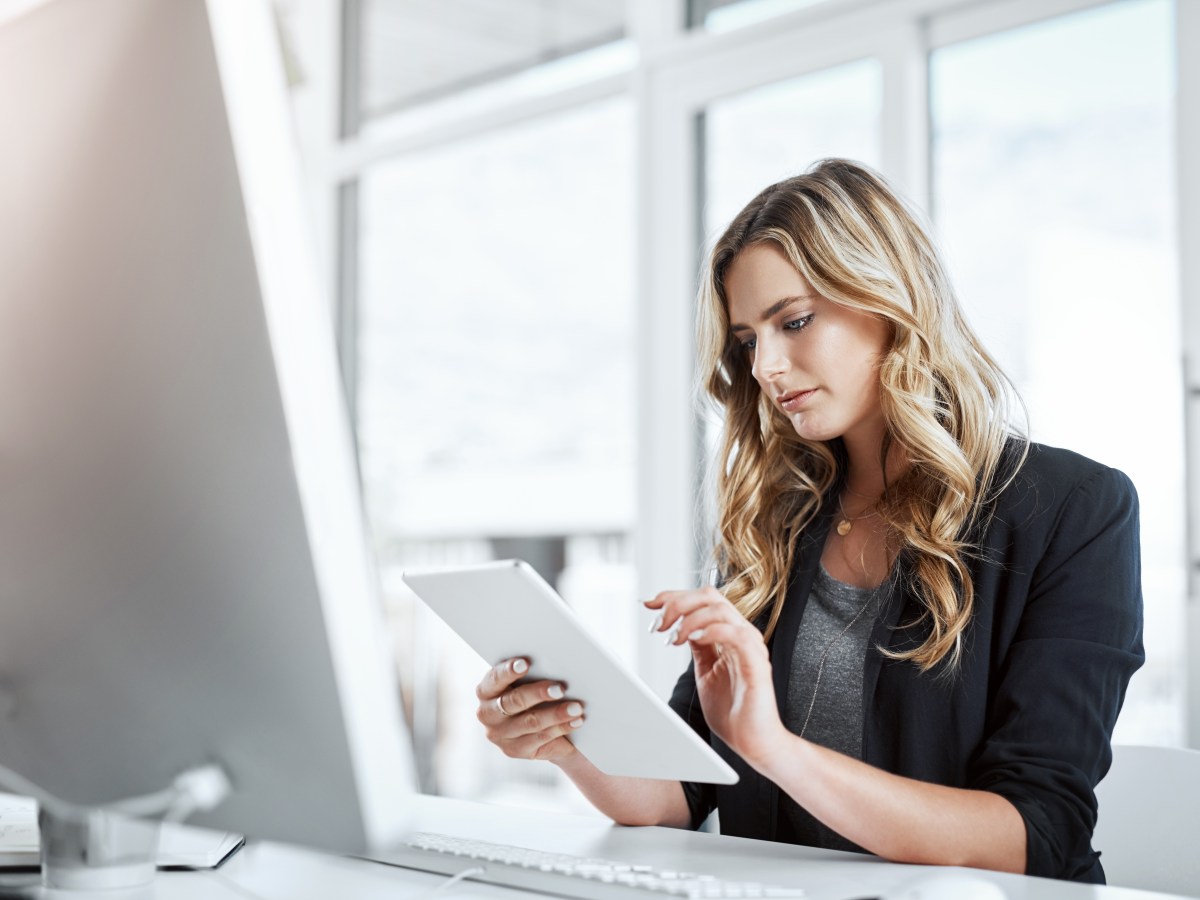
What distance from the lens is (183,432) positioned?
55cm

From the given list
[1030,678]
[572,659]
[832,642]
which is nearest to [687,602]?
[572,659]

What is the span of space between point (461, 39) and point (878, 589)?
271cm

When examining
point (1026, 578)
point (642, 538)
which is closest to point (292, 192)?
point (1026, 578)

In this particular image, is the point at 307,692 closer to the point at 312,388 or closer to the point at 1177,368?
the point at 312,388

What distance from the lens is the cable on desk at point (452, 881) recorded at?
2.69ft

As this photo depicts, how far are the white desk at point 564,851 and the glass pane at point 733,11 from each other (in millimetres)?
2138

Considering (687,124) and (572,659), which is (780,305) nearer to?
(572,659)

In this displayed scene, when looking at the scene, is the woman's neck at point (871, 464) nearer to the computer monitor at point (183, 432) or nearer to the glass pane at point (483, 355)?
the computer monitor at point (183, 432)

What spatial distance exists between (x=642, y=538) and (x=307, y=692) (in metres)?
2.45

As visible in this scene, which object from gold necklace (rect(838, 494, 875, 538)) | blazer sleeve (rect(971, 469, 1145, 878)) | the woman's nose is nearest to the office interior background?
the woman's nose

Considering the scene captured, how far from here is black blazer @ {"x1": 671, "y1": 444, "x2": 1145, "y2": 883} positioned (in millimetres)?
1073

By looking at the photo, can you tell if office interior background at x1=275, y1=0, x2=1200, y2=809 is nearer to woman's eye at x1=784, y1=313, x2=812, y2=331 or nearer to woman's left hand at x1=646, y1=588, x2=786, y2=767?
woman's eye at x1=784, y1=313, x2=812, y2=331

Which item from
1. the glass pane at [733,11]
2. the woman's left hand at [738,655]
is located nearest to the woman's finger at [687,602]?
the woman's left hand at [738,655]

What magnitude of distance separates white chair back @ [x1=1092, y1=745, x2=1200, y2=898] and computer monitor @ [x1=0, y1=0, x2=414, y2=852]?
38.3 inches
